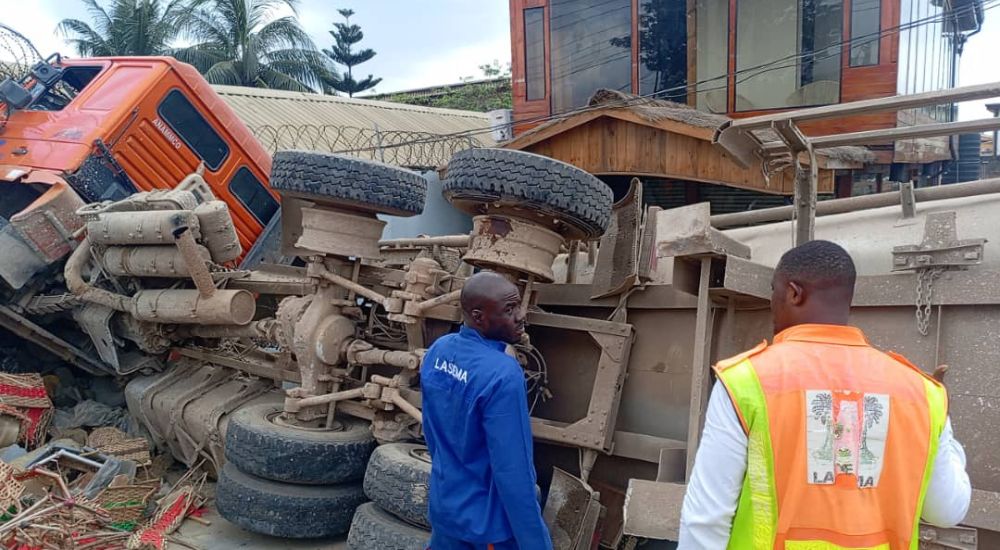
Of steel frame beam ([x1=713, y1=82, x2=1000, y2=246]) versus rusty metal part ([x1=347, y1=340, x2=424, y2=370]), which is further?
rusty metal part ([x1=347, y1=340, x2=424, y2=370])

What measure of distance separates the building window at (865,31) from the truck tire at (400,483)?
6.46m

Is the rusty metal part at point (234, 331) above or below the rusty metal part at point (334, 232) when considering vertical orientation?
below

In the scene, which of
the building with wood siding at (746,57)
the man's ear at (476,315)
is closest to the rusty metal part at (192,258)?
the man's ear at (476,315)

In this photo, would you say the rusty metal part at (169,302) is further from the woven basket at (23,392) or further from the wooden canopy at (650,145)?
the wooden canopy at (650,145)

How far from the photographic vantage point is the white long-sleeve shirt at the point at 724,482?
5.61ft

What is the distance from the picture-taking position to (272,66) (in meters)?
29.6

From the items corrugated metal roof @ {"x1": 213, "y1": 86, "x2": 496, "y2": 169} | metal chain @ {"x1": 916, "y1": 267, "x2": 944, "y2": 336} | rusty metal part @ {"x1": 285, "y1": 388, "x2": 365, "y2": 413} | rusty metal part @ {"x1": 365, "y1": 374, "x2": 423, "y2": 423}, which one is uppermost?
corrugated metal roof @ {"x1": 213, "y1": 86, "x2": 496, "y2": 169}

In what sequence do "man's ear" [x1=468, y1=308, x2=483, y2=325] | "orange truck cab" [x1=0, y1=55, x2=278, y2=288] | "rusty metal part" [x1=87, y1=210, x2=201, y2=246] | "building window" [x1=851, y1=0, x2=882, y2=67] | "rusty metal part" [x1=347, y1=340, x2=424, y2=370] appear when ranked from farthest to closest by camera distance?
"building window" [x1=851, y1=0, x2=882, y2=67]
"orange truck cab" [x1=0, y1=55, x2=278, y2=288]
"rusty metal part" [x1=87, y1=210, x2=201, y2=246]
"rusty metal part" [x1=347, y1=340, x2=424, y2=370]
"man's ear" [x1=468, y1=308, x2=483, y2=325]

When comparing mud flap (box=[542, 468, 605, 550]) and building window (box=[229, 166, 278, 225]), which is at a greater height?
building window (box=[229, 166, 278, 225])

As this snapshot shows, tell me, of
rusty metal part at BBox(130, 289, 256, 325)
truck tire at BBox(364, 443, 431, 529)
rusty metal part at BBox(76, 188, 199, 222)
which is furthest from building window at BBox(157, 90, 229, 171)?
truck tire at BBox(364, 443, 431, 529)

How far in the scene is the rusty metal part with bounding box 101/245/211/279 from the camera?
5.30 metres

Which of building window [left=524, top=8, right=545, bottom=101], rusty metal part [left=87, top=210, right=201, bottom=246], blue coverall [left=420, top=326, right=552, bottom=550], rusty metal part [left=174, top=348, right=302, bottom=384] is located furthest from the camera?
building window [left=524, top=8, right=545, bottom=101]

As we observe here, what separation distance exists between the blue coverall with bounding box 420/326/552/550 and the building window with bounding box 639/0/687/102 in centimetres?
717

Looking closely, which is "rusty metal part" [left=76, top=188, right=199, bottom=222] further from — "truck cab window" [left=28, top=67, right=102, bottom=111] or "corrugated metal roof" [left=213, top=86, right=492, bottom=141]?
"corrugated metal roof" [left=213, top=86, right=492, bottom=141]
